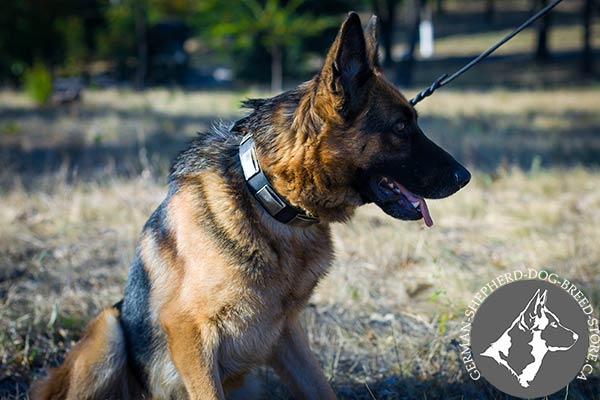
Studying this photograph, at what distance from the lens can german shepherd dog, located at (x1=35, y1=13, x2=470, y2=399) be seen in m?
2.87

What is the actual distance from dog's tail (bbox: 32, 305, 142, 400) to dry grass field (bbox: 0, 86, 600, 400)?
650 mm

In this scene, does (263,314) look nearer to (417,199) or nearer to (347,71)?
(417,199)

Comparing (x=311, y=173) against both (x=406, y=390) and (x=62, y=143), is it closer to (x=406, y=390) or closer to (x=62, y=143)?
(x=406, y=390)

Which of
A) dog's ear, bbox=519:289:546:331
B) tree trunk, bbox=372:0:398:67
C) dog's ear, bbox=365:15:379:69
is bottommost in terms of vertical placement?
tree trunk, bbox=372:0:398:67

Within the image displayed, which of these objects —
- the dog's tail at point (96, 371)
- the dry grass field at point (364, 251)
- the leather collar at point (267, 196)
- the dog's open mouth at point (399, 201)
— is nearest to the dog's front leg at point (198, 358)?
the dog's tail at point (96, 371)

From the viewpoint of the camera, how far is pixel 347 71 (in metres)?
2.87

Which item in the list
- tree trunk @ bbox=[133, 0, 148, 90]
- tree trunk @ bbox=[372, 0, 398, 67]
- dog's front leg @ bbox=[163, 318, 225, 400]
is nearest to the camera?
dog's front leg @ bbox=[163, 318, 225, 400]

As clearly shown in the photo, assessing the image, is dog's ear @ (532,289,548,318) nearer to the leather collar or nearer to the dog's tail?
the leather collar

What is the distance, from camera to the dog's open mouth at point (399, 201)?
3049mm

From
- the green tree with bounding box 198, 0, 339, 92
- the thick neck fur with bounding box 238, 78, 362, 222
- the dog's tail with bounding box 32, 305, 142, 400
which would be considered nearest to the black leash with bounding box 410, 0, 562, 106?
the thick neck fur with bounding box 238, 78, 362, 222

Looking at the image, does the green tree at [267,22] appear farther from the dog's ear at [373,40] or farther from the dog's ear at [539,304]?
the dog's ear at [539,304]

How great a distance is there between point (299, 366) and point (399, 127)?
134 centimetres

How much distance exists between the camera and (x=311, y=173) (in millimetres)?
2969

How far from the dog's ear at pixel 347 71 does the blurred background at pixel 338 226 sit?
1.13 meters
